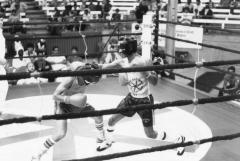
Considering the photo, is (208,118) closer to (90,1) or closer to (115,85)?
(115,85)

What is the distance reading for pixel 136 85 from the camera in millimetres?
3459

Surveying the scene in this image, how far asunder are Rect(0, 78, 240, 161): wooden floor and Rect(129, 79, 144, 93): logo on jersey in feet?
3.10

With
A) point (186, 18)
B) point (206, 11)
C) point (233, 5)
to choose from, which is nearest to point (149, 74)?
point (186, 18)

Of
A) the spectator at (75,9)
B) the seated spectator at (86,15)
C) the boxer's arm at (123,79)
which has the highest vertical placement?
the spectator at (75,9)

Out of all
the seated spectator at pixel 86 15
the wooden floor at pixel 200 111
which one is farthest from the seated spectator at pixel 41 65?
the seated spectator at pixel 86 15

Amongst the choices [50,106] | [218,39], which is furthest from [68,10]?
[50,106]

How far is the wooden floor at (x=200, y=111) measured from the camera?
365cm

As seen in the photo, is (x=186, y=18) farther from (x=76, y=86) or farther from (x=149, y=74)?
(x=76, y=86)

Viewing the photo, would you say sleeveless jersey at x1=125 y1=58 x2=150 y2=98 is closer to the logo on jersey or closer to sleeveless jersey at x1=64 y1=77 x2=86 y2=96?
the logo on jersey

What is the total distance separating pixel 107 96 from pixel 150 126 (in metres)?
2.14

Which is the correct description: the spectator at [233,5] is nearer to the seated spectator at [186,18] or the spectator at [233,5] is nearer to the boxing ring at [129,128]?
the seated spectator at [186,18]

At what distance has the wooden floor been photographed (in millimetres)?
3648

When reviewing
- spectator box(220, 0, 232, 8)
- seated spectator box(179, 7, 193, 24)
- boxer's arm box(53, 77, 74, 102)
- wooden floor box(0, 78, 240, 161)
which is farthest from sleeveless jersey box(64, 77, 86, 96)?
spectator box(220, 0, 232, 8)

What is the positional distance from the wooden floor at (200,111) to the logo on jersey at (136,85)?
3.10ft
